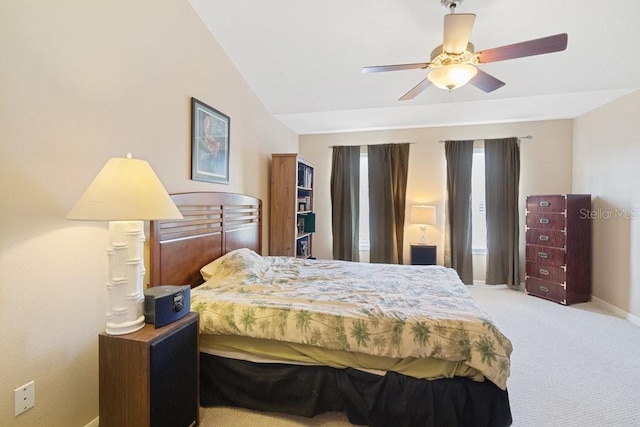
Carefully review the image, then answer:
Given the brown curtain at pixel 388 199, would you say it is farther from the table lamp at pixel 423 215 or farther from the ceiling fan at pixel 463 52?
the ceiling fan at pixel 463 52

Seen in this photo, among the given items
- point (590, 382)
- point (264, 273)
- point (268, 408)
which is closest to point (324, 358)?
point (268, 408)

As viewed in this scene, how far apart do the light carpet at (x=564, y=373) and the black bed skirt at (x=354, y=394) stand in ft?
0.32

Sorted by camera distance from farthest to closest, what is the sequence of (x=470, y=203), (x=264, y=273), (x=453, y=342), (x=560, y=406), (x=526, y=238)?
1. (x=470, y=203)
2. (x=526, y=238)
3. (x=264, y=273)
4. (x=560, y=406)
5. (x=453, y=342)

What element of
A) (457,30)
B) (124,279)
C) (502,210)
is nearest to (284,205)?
(124,279)

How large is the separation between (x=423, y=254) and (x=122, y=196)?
399cm

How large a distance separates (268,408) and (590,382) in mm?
2321

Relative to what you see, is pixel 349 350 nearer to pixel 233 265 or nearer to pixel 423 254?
pixel 233 265

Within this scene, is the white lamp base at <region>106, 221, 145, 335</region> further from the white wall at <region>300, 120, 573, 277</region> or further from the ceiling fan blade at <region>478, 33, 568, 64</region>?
the white wall at <region>300, 120, 573, 277</region>

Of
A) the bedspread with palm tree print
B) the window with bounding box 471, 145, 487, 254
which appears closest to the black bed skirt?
the bedspread with palm tree print

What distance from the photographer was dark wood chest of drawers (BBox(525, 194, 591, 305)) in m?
3.69

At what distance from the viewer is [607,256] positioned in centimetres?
361

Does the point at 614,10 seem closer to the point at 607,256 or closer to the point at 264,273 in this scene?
the point at 607,256

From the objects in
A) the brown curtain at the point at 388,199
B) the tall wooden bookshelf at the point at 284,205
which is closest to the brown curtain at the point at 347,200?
the brown curtain at the point at 388,199

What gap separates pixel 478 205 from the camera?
4629 mm
